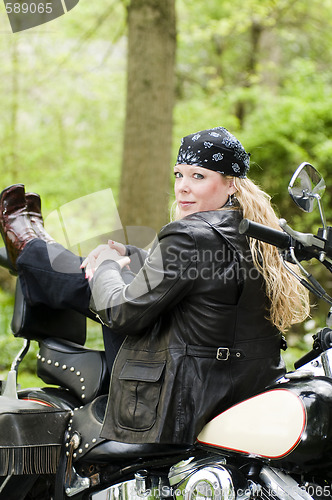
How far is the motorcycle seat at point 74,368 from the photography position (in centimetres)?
297

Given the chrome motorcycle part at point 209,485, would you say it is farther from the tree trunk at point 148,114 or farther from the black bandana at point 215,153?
the tree trunk at point 148,114

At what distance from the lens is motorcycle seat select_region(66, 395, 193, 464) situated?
255cm

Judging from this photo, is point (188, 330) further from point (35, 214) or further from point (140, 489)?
point (35, 214)

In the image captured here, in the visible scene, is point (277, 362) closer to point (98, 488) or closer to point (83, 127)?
point (98, 488)

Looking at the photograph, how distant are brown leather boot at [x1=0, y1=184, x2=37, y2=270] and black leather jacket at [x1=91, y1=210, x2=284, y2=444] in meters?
0.71

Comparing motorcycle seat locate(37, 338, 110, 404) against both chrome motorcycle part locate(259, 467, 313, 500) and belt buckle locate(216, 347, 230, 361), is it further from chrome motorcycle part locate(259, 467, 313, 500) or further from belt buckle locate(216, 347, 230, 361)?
chrome motorcycle part locate(259, 467, 313, 500)

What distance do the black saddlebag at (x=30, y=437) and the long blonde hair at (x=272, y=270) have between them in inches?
40.3

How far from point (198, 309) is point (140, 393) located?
38cm

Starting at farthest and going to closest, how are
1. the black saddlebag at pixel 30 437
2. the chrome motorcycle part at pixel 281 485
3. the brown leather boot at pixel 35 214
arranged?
the brown leather boot at pixel 35 214 → the black saddlebag at pixel 30 437 → the chrome motorcycle part at pixel 281 485

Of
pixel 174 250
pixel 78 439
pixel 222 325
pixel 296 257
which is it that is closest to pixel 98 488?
pixel 78 439

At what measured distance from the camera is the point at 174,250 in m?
2.46

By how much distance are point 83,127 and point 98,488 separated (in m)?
16.2

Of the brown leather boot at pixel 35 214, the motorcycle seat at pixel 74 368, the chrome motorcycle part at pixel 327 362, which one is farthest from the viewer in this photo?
the brown leather boot at pixel 35 214

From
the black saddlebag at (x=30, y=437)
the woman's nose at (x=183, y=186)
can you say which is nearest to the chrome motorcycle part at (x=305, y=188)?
the woman's nose at (x=183, y=186)
